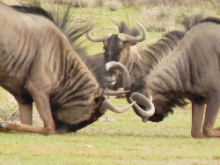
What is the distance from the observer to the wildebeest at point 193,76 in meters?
10.8

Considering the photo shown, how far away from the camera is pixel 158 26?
28797 mm

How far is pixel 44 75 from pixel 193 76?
299 cm

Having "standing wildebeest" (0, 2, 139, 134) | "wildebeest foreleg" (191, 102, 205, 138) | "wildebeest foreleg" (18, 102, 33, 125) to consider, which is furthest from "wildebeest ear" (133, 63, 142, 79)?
"wildebeest foreleg" (18, 102, 33, 125)

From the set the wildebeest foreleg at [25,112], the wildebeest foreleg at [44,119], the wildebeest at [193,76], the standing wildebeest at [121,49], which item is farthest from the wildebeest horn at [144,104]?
the standing wildebeest at [121,49]

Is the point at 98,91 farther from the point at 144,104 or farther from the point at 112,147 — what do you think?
the point at 112,147

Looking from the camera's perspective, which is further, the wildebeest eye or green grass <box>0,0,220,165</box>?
the wildebeest eye

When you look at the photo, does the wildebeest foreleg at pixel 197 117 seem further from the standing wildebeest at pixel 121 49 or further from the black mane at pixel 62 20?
the standing wildebeest at pixel 121 49

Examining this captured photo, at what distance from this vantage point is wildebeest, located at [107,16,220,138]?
10797 mm

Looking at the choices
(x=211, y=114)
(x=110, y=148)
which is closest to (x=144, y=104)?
(x=211, y=114)

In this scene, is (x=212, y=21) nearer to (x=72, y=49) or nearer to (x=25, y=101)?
(x=72, y=49)

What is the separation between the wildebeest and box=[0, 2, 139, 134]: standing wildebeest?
128 cm

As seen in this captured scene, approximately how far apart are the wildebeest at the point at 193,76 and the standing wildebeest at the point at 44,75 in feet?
4.20

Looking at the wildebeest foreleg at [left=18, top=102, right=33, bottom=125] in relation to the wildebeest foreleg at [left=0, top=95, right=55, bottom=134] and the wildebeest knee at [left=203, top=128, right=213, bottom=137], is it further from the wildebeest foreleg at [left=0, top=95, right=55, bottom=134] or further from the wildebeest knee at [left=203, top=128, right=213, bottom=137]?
the wildebeest knee at [left=203, top=128, right=213, bottom=137]

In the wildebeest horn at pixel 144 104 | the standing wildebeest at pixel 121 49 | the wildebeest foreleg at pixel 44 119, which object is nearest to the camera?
the wildebeest foreleg at pixel 44 119
